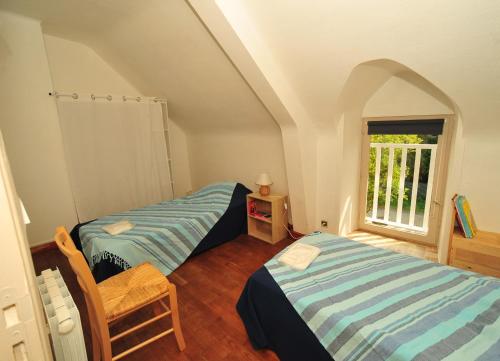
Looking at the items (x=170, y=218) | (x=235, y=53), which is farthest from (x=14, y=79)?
(x=235, y=53)

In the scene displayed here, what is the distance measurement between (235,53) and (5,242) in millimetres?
2030

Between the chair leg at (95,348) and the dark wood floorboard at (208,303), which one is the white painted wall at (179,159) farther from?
Result: the chair leg at (95,348)

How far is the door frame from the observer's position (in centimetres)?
261

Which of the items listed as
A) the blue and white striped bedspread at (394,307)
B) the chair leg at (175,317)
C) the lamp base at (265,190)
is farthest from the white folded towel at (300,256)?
the lamp base at (265,190)

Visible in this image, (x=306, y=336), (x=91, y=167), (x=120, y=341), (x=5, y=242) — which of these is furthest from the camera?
(x=91, y=167)

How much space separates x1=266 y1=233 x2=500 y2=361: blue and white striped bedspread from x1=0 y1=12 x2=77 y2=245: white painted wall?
3.11 metres

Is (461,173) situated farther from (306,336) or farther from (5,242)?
(5,242)

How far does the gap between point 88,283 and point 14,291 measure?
625 millimetres

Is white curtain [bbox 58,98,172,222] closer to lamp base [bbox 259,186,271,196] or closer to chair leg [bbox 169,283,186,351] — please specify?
lamp base [bbox 259,186,271,196]

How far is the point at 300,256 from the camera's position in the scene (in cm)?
175

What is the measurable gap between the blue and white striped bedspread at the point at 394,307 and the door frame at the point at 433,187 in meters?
1.45

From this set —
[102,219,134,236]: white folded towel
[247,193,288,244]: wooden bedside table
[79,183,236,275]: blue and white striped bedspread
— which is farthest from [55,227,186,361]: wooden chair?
[247,193,288,244]: wooden bedside table

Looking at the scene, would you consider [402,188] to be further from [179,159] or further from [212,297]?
[179,159]

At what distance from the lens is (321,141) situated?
2932mm
